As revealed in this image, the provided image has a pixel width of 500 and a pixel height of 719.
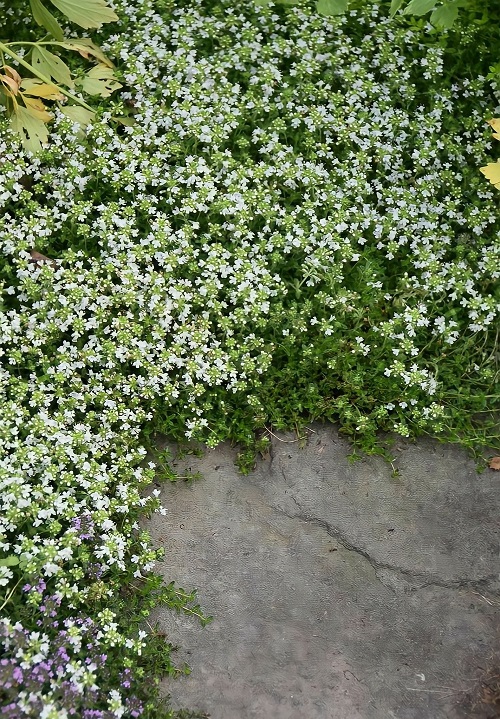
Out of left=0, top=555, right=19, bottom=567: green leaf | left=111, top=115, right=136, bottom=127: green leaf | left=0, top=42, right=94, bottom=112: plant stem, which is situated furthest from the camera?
left=111, top=115, right=136, bottom=127: green leaf

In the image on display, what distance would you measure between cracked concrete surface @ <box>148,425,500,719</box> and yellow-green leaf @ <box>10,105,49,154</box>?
1.82m

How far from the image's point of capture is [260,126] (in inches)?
167

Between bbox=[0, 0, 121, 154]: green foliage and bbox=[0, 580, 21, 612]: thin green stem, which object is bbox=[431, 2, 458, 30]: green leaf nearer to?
bbox=[0, 0, 121, 154]: green foliage

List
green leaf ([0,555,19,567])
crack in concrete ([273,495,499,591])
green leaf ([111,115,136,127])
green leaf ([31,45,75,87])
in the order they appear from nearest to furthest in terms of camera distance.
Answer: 1. green leaf ([0,555,19,567])
2. crack in concrete ([273,495,499,591])
3. green leaf ([31,45,75,87])
4. green leaf ([111,115,136,127])

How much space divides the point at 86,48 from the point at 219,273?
57.9 inches

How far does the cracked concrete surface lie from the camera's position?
3.27 meters

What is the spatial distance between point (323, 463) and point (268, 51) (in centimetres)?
238

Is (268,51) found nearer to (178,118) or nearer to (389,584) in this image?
(178,118)

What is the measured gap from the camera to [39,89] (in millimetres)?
3846

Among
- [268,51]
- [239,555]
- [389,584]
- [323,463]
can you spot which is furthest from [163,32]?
[389,584]

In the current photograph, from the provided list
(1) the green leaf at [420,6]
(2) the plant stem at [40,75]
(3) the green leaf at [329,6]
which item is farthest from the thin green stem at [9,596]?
(1) the green leaf at [420,6]

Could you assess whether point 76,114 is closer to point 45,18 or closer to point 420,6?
point 45,18

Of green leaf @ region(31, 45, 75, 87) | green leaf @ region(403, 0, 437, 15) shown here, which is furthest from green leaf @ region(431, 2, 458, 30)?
green leaf @ region(31, 45, 75, 87)


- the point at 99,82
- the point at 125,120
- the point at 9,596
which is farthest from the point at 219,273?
the point at 9,596
